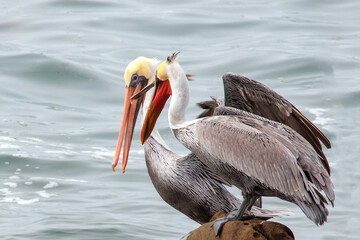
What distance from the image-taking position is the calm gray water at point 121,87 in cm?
948

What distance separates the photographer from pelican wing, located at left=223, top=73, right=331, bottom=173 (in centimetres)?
638

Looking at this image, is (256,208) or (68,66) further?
(68,66)

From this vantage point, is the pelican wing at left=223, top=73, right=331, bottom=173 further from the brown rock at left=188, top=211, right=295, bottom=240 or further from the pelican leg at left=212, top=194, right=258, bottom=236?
the brown rock at left=188, top=211, right=295, bottom=240

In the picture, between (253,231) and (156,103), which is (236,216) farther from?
(156,103)

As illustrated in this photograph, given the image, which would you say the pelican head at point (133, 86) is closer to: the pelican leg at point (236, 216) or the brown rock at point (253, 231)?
the pelican leg at point (236, 216)

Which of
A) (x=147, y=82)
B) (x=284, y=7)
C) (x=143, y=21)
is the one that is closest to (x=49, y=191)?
(x=147, y=82)

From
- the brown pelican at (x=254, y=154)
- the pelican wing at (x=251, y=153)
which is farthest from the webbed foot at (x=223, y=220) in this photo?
the pelican wing at (x=251, y=153)

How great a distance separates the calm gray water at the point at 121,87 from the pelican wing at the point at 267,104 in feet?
8.38

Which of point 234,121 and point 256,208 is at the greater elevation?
point 234,121

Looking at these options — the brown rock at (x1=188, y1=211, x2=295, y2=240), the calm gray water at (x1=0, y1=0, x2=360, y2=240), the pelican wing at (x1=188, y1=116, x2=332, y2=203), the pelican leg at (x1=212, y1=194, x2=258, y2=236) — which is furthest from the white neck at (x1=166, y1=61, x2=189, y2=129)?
the calm gray water at (x1=0, y1=0, x2=360, y2=240)

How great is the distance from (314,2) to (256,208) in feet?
39.4

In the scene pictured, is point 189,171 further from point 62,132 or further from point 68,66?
point 68,66

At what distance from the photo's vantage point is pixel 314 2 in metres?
18.3

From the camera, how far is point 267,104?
6.46 m
